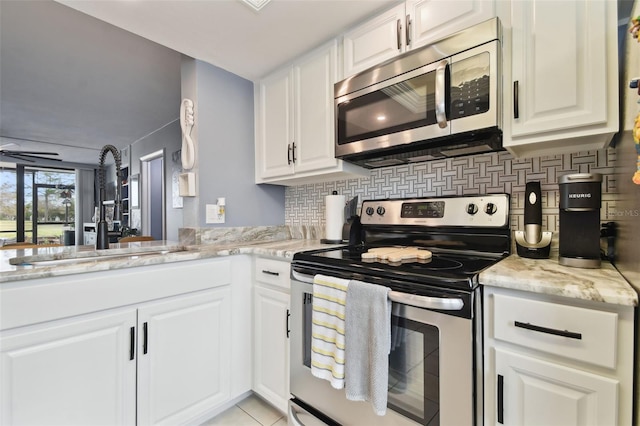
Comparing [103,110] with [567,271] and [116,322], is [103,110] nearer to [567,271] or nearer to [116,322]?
[116,322]

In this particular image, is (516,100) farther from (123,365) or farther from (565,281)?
(123,365)

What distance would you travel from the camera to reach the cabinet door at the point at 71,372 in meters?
0.99

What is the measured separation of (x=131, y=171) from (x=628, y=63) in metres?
6.27

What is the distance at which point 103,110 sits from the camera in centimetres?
372

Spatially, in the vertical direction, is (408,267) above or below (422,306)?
above

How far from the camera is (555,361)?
2.61ft

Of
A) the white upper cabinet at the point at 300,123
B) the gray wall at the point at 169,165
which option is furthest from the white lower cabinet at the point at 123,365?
the gray wall at the point at 169,165

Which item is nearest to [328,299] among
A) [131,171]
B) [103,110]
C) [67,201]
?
[103,110]

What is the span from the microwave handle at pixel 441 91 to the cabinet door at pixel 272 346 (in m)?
Result: 1.13

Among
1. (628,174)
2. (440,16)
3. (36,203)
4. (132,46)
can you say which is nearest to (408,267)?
(628,174)

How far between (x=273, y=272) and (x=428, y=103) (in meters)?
1.15

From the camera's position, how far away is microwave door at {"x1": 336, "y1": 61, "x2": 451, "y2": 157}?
129 centimetres

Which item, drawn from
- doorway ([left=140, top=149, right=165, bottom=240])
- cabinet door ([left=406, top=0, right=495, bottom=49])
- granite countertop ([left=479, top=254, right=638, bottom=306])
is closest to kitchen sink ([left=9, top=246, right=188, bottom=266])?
granite countertop ([left=479, top=254, right=638, bottom=306])

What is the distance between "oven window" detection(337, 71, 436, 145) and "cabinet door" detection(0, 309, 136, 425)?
4.61ft
